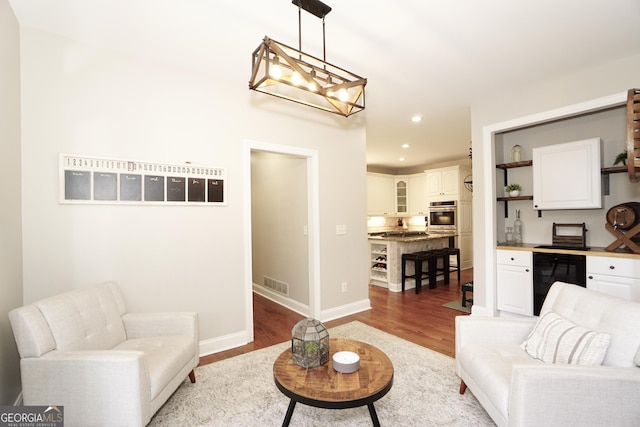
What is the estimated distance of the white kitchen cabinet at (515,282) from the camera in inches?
133

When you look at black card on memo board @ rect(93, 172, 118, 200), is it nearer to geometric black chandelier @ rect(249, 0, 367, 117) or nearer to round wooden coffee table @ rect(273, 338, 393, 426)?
geometric black chandelier @ rect(249, 0, 367, 117)

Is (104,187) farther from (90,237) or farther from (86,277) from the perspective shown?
(86,277)

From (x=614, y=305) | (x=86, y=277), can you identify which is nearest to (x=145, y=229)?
(x=86, y=277)

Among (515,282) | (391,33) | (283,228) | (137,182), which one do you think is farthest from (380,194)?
(137,182)

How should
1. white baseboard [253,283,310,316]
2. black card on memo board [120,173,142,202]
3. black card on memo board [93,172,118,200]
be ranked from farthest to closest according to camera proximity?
white baseboard [253,283,310,316], black card on memo board [120,173,142,202], black card on memo board [93,172,118,200]

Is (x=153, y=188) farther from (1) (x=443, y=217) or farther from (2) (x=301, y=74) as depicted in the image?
(1) (x=443, y=217)

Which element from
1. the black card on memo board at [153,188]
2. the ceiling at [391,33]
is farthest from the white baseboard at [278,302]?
the ceiling at [391,33]

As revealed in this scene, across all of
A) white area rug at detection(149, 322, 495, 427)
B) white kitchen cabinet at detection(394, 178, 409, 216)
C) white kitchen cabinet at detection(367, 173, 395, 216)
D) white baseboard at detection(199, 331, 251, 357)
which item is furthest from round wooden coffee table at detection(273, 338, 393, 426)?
white kitchen cabinet at detection(394, 178, 409, 216)

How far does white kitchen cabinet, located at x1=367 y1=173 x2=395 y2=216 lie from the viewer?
779 centimetres

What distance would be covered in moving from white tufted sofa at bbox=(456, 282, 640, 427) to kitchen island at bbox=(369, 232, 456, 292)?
3266 mm

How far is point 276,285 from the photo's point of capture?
4.57m

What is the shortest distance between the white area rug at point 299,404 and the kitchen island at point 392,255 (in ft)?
8.13

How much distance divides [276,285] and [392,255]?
203 cm

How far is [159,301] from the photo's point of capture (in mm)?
2686
